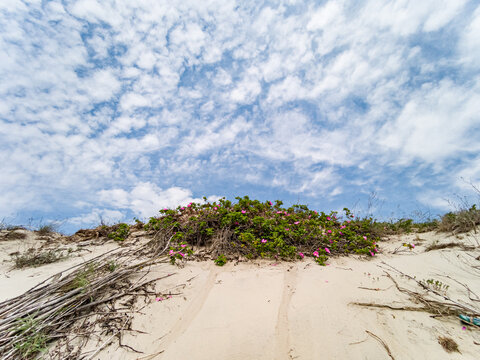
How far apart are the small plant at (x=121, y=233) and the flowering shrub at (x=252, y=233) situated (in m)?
0.74

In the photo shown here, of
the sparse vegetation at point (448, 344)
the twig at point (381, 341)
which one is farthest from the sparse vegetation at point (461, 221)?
the twig at point (381, 341)

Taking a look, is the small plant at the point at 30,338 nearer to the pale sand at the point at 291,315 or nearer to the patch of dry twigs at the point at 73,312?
the patch of dry twigs at the point at 73,312

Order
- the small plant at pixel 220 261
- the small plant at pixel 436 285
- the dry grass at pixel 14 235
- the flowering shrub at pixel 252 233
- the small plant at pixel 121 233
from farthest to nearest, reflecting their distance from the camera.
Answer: the dry grass at pixel 14 235
the small plant at pixel 121 233
the flowering shrub at pixel 252 233
the small plant at pixel 220 261
the small plant at pixel 436 285

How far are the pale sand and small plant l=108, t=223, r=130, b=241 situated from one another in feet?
7.10

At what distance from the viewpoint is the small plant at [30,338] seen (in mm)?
3203

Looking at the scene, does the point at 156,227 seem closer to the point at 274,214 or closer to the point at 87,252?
the point at 87,252

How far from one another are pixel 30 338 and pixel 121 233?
4.18m

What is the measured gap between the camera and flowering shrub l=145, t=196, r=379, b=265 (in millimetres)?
5621

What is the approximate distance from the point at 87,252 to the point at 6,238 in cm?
396

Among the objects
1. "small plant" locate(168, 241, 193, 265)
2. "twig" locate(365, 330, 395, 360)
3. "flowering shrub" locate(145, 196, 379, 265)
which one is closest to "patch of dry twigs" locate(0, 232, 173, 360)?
"small plant" locate(168, 241, 193, 265)

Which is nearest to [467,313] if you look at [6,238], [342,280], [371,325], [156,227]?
[371,325]

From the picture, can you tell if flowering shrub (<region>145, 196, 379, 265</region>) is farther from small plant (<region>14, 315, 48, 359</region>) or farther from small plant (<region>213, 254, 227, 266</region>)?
small plant (<region>14, 315, 48, 359</region>)

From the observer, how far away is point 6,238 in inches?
328

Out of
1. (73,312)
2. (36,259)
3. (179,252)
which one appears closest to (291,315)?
(179,252)
